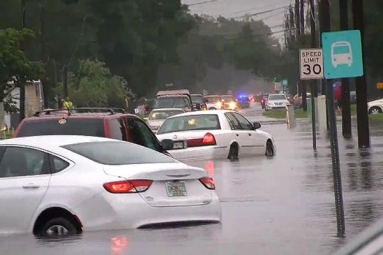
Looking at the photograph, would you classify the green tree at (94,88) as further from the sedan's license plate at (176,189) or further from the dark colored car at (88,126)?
the sedan's license plate at (176,189)

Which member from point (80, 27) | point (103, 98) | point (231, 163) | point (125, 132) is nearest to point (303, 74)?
point (231, 163)

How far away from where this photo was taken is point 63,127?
50.0 feet

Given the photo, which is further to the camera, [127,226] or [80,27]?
[80,27]

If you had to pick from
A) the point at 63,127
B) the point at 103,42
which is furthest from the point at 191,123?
the point at 103,42

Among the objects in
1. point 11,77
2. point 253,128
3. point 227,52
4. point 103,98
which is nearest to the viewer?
point 253,128

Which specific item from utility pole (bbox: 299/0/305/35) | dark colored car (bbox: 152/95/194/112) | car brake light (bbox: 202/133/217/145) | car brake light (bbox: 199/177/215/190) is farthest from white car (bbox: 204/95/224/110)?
car brake light (bbox: 199/177/215/190)

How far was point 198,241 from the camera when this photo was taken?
11164 millimetres

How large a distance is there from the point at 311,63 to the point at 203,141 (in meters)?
4.06

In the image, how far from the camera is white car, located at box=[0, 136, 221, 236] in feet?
37.9

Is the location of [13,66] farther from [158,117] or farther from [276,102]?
→ [276,102]

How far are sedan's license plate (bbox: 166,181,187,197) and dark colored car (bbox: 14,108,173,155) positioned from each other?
3.23 m

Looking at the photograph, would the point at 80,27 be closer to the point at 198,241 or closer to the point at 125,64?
the point at 125,64

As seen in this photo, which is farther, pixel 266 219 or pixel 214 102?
pixel 214 102

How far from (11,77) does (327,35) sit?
100 ft
